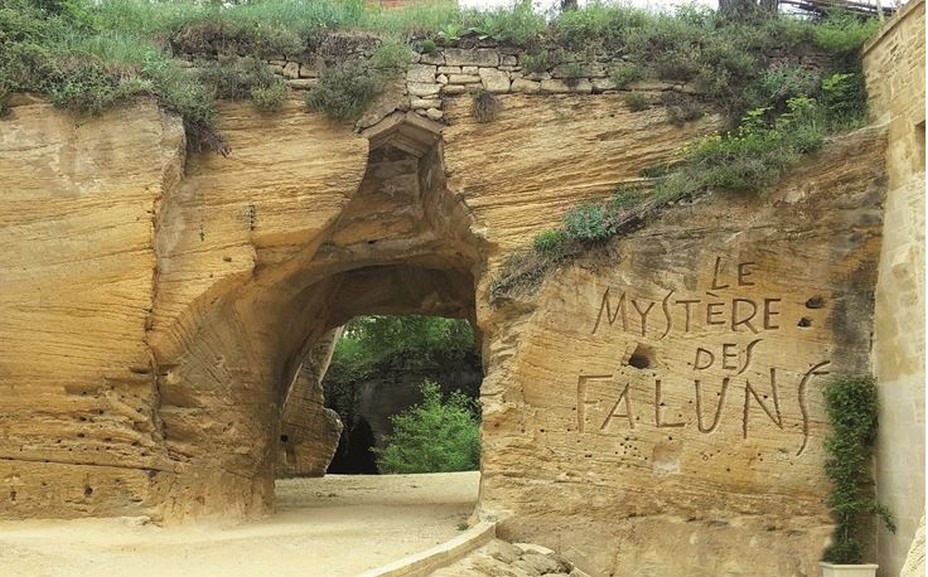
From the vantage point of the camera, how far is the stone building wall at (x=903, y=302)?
31.3 ft

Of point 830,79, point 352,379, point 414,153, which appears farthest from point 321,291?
point 352,379

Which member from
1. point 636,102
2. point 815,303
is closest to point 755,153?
point 636,102

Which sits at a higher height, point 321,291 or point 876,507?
point 321,291

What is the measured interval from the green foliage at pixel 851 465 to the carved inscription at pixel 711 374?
313 mm

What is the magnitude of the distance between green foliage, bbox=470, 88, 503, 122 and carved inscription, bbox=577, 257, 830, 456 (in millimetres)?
2617

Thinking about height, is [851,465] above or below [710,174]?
below

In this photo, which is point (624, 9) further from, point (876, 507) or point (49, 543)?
point (49, 543)

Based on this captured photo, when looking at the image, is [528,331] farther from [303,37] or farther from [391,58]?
[303,37]

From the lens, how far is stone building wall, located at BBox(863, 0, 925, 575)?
9547 millimetres

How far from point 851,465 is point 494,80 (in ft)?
19.4

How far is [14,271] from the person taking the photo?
10.4 metres

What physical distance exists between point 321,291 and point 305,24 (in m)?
4.18

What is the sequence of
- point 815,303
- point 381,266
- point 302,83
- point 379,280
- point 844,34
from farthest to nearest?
point 379,280, point 381,266, point 844,34, point 302,83, point 815,303

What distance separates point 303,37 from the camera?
12.0m
